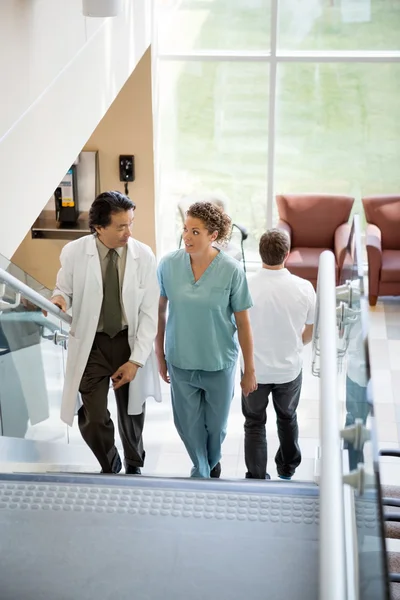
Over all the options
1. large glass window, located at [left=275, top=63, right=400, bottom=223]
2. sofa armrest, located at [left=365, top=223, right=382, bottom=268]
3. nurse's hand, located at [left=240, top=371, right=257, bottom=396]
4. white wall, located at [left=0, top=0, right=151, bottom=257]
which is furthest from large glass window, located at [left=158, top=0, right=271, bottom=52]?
nurse's hand, located at [left=240, top=371, right=257, bottom=396]

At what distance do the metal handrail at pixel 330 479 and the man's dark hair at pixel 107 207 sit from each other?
1.78m

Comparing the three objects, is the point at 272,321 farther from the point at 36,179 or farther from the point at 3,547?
the point at 3,547

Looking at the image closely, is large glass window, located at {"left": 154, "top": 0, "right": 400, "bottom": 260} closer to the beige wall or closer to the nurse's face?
the beige wall

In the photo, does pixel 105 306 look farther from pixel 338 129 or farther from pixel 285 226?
pixel 338 129

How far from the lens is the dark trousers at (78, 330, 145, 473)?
409 cm

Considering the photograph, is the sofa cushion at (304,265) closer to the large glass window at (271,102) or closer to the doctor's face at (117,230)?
the large glass window at (271,102)

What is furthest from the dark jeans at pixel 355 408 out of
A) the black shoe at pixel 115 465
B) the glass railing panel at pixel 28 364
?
the black shoe at pixel 115 465

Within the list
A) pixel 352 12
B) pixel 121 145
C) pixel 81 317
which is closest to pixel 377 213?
pixel 352 12

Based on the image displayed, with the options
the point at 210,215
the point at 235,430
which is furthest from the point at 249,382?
the point at 235,430

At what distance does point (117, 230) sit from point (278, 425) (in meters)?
1.55

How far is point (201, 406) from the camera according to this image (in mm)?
4324

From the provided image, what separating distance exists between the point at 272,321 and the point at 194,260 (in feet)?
1.98

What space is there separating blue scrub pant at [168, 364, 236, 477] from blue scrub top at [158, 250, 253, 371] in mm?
75

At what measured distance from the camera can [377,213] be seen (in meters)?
8.77
